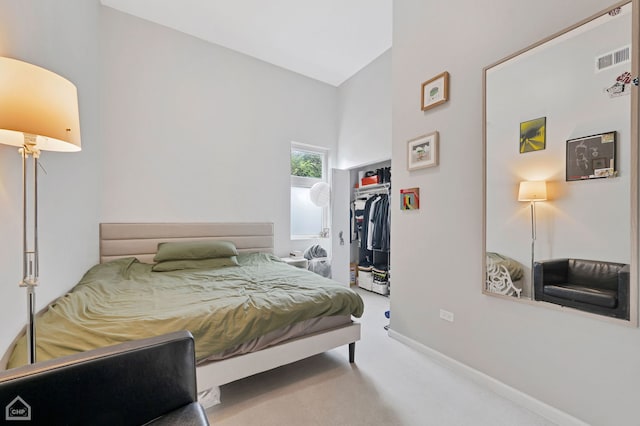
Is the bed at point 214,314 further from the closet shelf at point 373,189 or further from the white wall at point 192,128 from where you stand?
the closet shelf at point 373,189

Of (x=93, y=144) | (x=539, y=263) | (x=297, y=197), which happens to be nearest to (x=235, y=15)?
(x=93, y=144)

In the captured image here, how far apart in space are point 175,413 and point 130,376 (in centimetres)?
21

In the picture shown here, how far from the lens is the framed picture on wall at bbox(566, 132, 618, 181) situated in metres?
1.29


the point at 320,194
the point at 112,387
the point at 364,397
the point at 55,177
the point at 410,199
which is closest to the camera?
the point at 112,387

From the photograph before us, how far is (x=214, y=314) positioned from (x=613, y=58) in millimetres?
2493

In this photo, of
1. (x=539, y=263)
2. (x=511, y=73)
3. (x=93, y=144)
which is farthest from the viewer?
(x=93, y=144)

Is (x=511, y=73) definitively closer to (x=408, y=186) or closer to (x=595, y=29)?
(x=595, y=29)

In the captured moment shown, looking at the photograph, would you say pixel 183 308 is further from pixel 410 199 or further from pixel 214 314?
pixel 410 199

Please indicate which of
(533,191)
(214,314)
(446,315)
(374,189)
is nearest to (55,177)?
(214,314)

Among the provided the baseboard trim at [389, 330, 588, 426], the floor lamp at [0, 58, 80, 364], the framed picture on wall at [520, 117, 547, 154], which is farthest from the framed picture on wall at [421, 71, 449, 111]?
the floor lamp at [0, 58, 80, 364]

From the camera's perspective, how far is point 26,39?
1437mm

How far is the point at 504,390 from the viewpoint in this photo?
167 centimetres

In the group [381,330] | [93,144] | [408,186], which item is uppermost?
[93,144]

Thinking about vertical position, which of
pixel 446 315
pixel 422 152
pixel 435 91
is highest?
pixel 435 91
